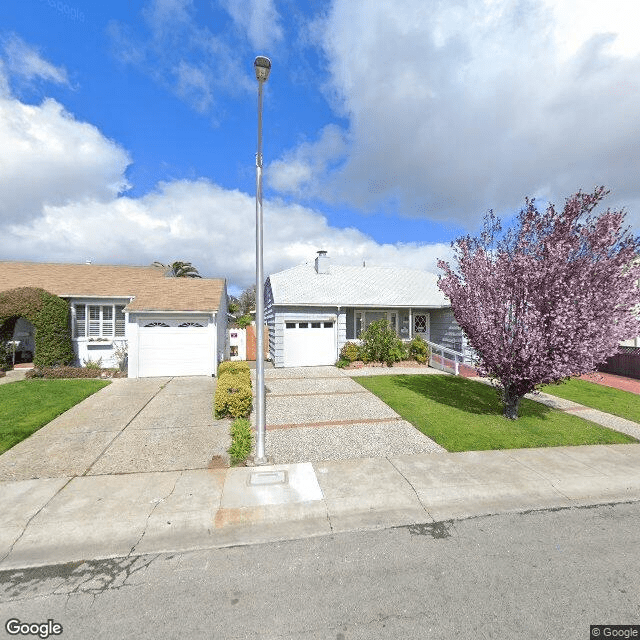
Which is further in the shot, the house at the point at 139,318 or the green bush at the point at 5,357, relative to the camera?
the green bush at the point at 5,357

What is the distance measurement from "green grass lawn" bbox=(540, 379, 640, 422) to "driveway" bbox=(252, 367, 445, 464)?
15.5ft

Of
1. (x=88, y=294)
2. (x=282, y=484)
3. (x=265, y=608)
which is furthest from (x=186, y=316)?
(x=265, y=608)

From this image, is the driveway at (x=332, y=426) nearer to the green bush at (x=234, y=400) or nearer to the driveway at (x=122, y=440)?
the green bush at (x=234, y=400)

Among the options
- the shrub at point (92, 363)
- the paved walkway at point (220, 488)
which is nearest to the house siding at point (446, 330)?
the paved walkway at point (220, 488)

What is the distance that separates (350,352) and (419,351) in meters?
3.61

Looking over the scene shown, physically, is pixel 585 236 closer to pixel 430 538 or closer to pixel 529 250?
pixel 529 250

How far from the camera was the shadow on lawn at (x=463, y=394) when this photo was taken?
363 inches

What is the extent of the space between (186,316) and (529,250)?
1232 cm

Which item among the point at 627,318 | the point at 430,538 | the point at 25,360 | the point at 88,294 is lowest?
the point at 430,538

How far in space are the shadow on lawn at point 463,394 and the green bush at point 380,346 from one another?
2.23 meters

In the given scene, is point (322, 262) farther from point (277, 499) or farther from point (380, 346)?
point (277, 499)

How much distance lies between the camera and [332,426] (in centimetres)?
787

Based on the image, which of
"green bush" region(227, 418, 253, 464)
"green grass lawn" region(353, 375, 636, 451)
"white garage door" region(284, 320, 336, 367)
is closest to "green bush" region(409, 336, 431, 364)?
"white garage door" region(284, 320, 336, 367)

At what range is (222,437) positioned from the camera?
7.04 meters
